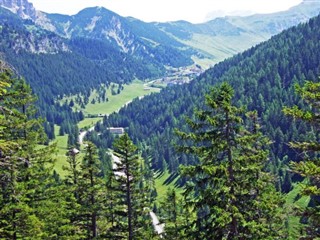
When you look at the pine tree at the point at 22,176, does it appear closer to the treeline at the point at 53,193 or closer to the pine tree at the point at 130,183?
the treeline at the point at 53,193

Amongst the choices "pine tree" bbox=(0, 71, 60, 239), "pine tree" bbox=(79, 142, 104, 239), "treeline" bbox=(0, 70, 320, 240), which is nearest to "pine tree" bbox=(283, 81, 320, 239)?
"treeline" bbox=(0, 70, 320, 240)

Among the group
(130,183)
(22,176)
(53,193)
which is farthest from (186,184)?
(53,193)

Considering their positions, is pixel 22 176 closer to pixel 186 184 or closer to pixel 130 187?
pixel 130 187

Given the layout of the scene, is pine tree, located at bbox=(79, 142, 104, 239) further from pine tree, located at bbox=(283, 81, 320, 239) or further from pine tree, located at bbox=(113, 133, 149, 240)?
pine tree, located at bbox=(283, 81, 320, 239)

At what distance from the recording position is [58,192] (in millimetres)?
41062

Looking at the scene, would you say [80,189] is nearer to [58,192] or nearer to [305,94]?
[58,192]

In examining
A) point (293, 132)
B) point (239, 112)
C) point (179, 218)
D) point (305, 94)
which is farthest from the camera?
point (293, 132)

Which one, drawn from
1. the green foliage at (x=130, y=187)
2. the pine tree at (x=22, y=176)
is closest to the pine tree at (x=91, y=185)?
the pine tree at (x=22, y=176)

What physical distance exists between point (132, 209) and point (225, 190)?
15.1 metres

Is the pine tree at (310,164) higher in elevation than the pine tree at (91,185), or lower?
higher

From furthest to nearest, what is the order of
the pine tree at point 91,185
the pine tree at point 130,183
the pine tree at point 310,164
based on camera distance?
the pine tree at point 91,185, the pine tree at point 130,183, the pine tree at point 310,164

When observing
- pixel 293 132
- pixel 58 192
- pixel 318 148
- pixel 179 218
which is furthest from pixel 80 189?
pixel 293 132

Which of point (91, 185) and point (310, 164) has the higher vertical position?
point (310, 164)

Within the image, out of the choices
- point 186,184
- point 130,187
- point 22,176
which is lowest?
point 130,187
